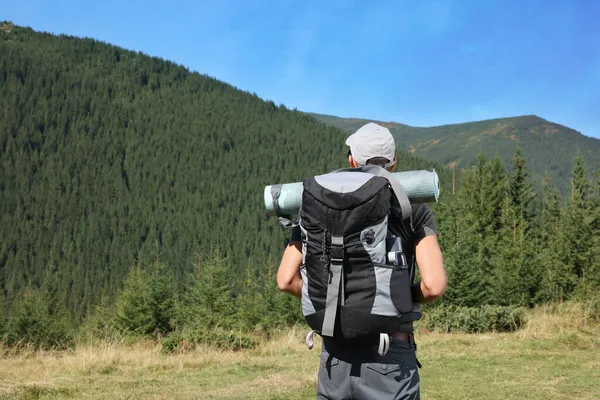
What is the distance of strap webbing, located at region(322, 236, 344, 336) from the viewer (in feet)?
7.87

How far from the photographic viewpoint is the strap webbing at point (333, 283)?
240cm

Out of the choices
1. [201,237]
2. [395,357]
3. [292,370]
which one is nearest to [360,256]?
[395,357]

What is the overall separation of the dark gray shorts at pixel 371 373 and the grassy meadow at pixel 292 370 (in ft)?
11.8

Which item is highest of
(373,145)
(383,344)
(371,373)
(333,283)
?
(373,145)

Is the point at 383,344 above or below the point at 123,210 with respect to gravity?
below

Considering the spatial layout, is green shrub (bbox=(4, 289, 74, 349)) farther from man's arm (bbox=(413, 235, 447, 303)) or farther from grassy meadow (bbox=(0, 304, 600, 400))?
man's arm (bbox=(413, 235, 447, 303))

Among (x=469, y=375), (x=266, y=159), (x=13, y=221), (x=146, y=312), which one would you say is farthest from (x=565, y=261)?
(x=266, y=159)

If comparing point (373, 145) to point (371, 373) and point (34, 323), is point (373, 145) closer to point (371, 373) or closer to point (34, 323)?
point (371, 373)

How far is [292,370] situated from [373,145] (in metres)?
5.36

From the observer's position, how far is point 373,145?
2627mm

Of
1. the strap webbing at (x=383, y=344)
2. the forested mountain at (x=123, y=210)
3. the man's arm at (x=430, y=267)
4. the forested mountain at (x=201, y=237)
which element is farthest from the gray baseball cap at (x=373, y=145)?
the forested mountain at (x=123, y=210)

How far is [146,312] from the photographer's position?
22.0 metres

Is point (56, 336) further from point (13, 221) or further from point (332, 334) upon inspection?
point (13, 221)

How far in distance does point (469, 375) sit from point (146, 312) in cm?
1711
